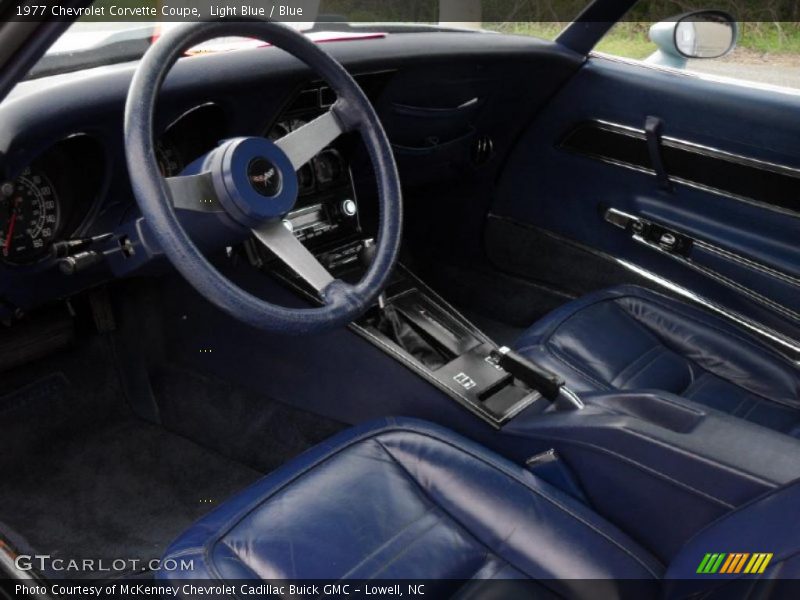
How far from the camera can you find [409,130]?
2131mm

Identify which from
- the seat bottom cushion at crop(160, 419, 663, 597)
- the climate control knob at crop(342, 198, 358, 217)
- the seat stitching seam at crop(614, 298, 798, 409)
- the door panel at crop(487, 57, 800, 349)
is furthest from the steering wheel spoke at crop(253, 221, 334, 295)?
the door panel at crop(487, 57, 800, 349)

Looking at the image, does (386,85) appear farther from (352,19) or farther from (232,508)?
(232,508)

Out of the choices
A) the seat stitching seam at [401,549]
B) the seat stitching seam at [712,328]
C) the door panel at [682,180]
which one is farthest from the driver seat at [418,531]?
the door panel at [682,180]

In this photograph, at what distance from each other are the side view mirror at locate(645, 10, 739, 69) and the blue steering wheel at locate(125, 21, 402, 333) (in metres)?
1.16

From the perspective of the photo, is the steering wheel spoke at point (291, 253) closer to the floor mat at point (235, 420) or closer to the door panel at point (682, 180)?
the floor mat at point (235, 420)

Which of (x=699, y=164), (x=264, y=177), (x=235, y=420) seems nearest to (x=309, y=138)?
(x=264, y=177)

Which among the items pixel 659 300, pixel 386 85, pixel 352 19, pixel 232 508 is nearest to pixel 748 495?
pixel 232 508

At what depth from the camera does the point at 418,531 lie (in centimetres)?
124

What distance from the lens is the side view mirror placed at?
2.08 meters

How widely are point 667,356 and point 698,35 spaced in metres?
0.87

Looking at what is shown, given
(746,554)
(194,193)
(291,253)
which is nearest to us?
(746,554)

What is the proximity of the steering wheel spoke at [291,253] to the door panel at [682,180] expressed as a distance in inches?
47.9

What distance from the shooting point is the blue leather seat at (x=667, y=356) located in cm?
171

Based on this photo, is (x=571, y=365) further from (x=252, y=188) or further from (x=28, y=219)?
(x=28, y=219)
